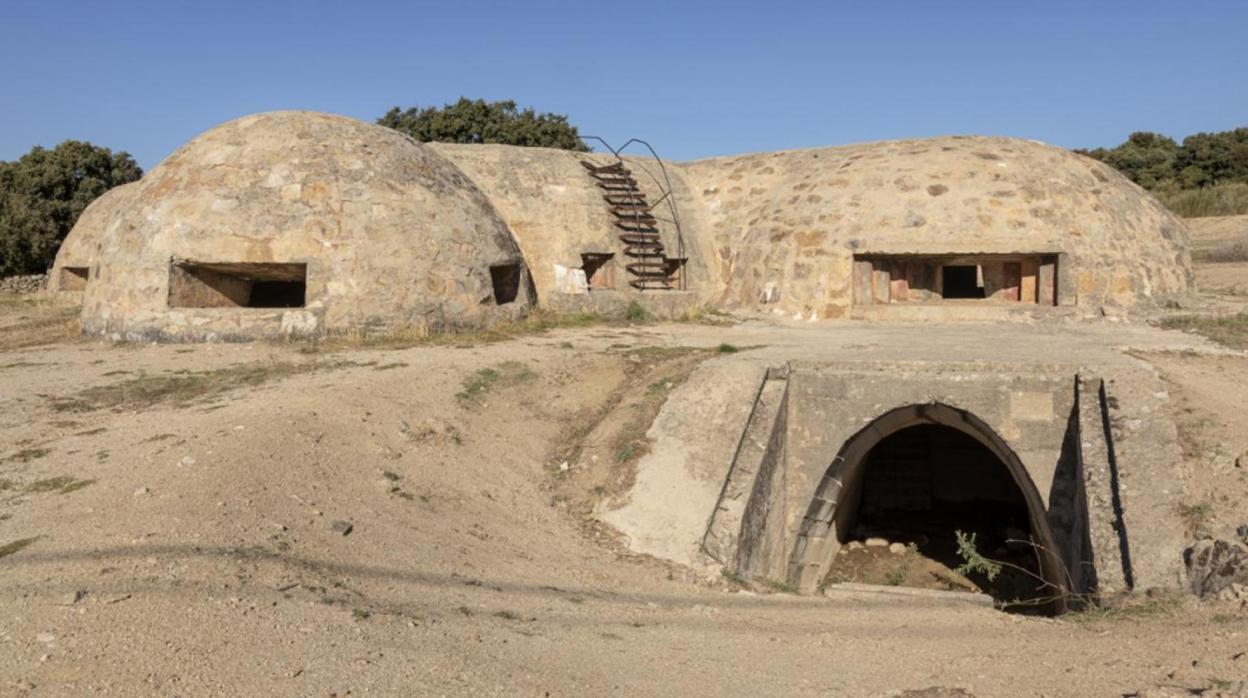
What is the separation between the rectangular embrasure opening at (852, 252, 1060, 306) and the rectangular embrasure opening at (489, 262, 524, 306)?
16.1ft

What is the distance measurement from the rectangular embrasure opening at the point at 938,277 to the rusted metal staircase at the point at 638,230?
317 cm

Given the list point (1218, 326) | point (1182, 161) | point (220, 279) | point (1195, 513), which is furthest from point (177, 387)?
point (1182, 161)

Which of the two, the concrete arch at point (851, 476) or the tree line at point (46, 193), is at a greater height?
the tree line at point (46, 193)

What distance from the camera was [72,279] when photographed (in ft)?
61.6

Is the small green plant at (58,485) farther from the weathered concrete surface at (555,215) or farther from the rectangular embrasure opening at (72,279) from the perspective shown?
the rectangular embrasure opening at (72,279)

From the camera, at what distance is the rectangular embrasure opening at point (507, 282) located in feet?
41.7

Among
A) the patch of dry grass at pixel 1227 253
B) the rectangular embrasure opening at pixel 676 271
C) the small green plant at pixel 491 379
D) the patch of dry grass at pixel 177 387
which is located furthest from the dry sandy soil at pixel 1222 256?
the patch of dry grass at pixel 177 387

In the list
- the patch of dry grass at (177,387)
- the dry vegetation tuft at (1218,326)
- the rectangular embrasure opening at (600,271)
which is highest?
the rectangular embrasure opening at (600,271)

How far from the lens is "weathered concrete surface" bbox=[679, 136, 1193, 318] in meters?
13.4

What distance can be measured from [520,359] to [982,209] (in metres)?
7.43

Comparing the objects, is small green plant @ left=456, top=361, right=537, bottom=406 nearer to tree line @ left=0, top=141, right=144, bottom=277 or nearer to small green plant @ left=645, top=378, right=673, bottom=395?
small green plant @ left=645, top=378, right=673, bottom=395

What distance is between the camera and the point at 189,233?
1082 centimetres

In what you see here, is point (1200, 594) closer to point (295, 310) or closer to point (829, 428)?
point (829, 428)

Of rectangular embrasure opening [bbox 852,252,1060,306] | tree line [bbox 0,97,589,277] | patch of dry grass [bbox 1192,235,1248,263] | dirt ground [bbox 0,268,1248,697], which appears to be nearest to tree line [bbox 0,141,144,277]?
tree line [bbox 0,97,589,277]
